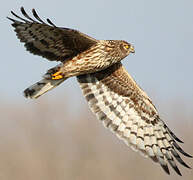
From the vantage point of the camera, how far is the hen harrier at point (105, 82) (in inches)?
480

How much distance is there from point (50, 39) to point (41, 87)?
0.83 m

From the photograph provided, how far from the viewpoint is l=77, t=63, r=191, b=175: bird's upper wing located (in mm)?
12984

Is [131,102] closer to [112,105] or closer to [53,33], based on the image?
[112,105]

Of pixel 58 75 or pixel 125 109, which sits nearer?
pixel 58 75

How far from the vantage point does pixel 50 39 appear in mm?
12250

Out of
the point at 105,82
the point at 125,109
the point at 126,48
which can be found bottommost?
the point at 125,109

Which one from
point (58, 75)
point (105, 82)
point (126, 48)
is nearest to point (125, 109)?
point (105, 82)

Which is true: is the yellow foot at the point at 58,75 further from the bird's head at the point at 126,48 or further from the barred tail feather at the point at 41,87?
the bird's head at the point at 126,48

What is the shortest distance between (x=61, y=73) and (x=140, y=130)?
176 centimetres

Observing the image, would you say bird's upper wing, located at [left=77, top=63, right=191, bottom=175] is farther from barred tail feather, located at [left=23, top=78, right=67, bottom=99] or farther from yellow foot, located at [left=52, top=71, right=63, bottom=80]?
yellow foot, located at [left=52, top=71, right=63, bottom=80]

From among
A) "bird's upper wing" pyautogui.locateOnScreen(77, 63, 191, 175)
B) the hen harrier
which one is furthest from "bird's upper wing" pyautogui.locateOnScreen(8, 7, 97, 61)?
"bird's upper wing" pyautogui.locateOnScreen(77, 63, 191, 175)

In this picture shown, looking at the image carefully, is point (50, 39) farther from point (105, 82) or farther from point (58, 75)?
point (105, 82)

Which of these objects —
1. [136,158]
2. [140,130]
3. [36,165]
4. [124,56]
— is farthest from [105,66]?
[36,165]

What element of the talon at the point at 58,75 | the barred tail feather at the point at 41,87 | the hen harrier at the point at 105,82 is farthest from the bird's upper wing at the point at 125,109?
the talon at the point at 58,75
